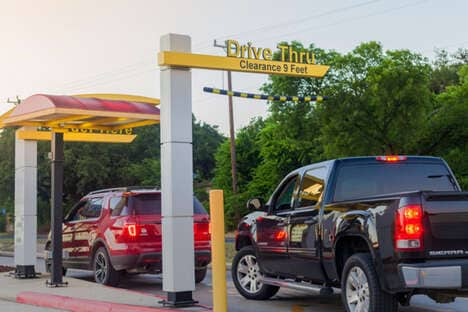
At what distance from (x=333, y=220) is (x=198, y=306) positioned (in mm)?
2211

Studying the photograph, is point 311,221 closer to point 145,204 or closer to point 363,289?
point 363,289

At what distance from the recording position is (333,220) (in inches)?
347

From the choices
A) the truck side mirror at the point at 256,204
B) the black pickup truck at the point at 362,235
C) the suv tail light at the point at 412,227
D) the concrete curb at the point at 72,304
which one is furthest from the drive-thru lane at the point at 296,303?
the suv tail light at the point at 412,227

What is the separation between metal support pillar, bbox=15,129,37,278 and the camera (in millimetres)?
14797

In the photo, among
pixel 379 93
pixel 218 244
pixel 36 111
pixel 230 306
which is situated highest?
pixel 379 93

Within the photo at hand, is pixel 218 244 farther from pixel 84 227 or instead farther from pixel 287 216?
pixel 84 227

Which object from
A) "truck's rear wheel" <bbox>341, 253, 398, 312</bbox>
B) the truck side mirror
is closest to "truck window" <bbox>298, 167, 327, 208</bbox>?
the truck side mirror

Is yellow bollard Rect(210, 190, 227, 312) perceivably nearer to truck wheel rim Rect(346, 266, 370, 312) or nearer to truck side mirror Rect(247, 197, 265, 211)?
truck wheel rim Rect(346, 266, 370, 312)

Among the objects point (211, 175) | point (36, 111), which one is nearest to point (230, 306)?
point (36, 111)

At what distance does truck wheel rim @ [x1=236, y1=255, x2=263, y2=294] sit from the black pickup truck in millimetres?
15

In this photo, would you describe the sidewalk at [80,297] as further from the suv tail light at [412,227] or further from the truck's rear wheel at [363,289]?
the suv tail light at [412,227]

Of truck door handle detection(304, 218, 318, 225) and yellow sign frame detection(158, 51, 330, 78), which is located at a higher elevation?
yellow sign frame detection(158, 51, 330, 78)

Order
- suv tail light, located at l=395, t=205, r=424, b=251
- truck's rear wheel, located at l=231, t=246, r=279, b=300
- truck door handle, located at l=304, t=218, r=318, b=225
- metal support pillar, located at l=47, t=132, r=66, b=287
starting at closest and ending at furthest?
suv tail light, located at l=395, t=205, r=424, b=251 < truck door handle, located at l=304, t=218, r=318, b=225 < truck's rear wheel, located at l=231, t=246, r=279, b=300 < metal support pillar, located at l=47, t=132, r=66, b=287

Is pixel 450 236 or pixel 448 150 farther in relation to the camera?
pixel 448 150
